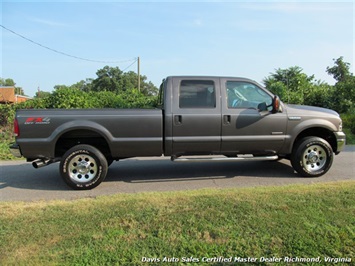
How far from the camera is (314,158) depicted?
6.05m

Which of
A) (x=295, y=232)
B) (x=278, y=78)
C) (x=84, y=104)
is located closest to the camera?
(x=295, y=232)

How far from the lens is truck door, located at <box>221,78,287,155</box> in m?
5.75

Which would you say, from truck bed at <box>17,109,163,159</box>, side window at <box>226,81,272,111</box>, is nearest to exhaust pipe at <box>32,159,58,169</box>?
truck bed at <box>17,109,163,159</box>

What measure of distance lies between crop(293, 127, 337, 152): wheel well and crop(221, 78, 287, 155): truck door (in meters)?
0.55

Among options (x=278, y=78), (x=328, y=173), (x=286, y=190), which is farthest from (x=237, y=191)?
(x=278, y=78)

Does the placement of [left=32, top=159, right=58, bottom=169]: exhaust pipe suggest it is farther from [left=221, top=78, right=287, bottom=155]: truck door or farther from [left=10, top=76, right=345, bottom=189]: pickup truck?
[left=221, top=78, right=287, bottom=155]: truck door

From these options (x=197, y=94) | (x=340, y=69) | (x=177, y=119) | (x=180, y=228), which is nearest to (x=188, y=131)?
(x=177, y=119)

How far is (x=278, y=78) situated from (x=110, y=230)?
125 ft

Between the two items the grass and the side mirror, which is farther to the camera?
the side mirror

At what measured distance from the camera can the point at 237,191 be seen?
4.77 m

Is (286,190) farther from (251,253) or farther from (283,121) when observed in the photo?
(251,253)

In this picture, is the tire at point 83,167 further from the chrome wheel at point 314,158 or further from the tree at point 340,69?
the tree at point 340,69

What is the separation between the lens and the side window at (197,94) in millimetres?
5730

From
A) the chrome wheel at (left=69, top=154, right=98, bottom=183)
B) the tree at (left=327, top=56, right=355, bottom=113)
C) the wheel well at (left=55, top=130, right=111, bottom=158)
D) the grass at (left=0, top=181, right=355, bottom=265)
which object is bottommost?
the grass at (left=0, top=181, right=355, bottom=265)
